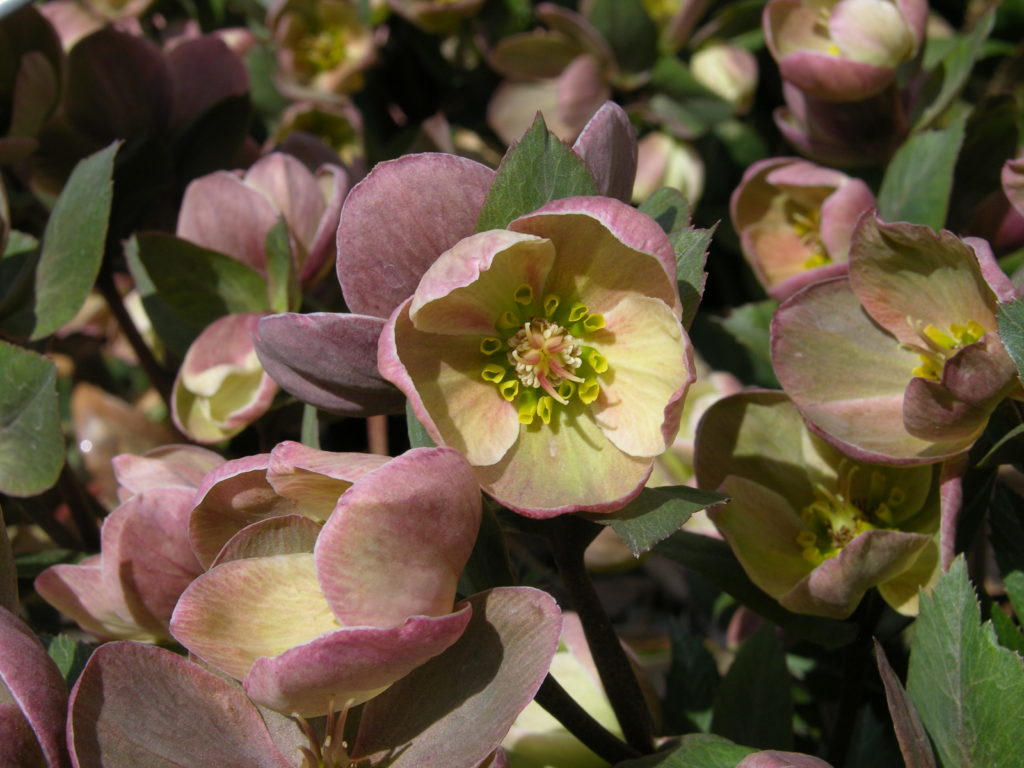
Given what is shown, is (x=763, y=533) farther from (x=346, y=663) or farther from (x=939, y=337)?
(x=346, y=663)

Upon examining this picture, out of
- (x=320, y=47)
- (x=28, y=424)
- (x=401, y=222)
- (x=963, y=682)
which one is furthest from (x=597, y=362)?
(x=320, y=47)

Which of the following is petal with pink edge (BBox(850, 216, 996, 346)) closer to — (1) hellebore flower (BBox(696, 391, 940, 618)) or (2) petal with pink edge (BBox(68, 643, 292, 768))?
(1) hellebore flower (BBox(696, 391, 940, 618))

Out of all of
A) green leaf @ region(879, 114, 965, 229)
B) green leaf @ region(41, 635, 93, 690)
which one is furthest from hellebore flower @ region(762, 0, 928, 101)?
green leaf @ region(41, 635, 93, 690)

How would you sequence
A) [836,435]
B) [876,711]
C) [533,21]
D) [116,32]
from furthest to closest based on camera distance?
[533,21]
[116,32]
[876,711]
[836,435]

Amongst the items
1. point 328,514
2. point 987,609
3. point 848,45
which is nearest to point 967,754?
point 987,609

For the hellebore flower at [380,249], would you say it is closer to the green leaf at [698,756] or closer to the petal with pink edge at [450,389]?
the petal with pink edge at [450,389]

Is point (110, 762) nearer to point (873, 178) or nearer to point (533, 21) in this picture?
point (873, 178)

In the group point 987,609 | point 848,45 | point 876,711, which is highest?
point 848,45
